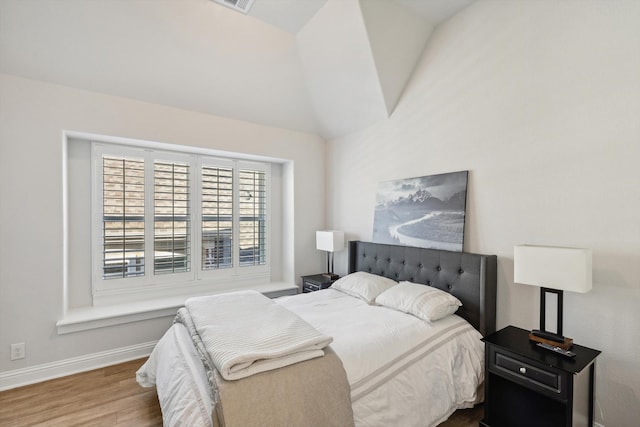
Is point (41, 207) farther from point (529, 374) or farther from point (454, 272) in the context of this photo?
point (529, 374)

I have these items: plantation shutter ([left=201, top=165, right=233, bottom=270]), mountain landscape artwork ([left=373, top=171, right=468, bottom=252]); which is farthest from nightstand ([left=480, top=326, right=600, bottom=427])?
plantation shutter ([left=201, top=165, right=233, bottom=270])

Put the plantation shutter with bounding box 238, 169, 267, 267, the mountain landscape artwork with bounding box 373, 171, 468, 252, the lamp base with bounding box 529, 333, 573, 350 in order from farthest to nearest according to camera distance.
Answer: the plantation shutter with bounding box 238, 169, 267, 267
the mountain landscape artwork with bounding box 373, 171, 468, 252
the lamp base with bounding box 529, 333, 573, 350

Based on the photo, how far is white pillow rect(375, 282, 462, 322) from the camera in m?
2.19

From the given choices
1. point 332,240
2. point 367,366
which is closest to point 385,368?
point 367,366

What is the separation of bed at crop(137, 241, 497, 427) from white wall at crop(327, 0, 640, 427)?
372 mm

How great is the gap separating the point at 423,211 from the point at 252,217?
2211mm

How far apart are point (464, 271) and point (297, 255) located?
2166mm

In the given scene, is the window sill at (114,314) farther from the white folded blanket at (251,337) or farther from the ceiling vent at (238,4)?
the ceiling vent at (238,4)

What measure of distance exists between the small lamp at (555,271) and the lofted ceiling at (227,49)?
201 cm

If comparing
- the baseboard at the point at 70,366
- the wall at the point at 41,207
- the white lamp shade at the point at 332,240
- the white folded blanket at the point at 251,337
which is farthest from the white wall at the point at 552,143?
the baseboard at the point at 70,366

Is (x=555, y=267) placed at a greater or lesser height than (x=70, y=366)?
greater

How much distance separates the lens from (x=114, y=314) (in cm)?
275

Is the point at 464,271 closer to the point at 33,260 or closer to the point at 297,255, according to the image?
the point at 297,255

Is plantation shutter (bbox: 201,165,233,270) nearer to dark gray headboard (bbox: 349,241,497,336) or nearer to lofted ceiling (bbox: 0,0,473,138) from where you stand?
lofted ceiling (bbox: 0,0,473,138)
